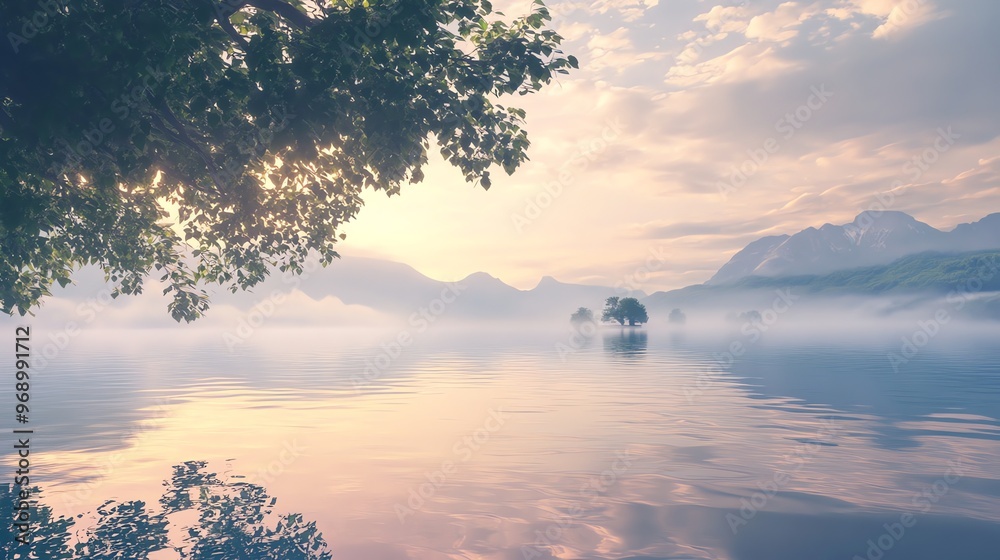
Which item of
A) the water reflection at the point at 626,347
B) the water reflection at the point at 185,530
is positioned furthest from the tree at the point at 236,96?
the water reflection at the point at 626,347

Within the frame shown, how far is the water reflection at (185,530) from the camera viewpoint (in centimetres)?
1059

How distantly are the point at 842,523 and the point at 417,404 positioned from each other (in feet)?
71.9

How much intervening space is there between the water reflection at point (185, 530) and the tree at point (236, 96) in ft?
19.7

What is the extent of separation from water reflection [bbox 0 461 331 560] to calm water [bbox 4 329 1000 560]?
0.06 meters

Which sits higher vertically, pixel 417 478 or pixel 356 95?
pixel 356 95

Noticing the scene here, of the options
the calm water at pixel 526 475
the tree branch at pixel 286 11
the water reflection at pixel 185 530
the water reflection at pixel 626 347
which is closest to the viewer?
the water reflection at pixel 185 530

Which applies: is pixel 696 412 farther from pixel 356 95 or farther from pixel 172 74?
pixel 172 74

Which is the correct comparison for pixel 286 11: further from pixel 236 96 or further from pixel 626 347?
pixel 626 347

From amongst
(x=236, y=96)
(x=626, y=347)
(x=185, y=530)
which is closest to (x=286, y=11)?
(x=236, y=96)

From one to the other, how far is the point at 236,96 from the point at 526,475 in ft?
36.3

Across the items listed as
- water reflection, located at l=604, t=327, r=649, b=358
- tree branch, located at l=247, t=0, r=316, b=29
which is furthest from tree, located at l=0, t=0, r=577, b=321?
water reflection, located at l=604, t=327, r=649, b=358

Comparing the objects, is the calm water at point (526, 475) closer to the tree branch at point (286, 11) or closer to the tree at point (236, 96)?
the tree at point (236, 96)

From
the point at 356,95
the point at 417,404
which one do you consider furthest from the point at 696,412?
the point at 356,95

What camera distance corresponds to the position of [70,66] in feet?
39.9
